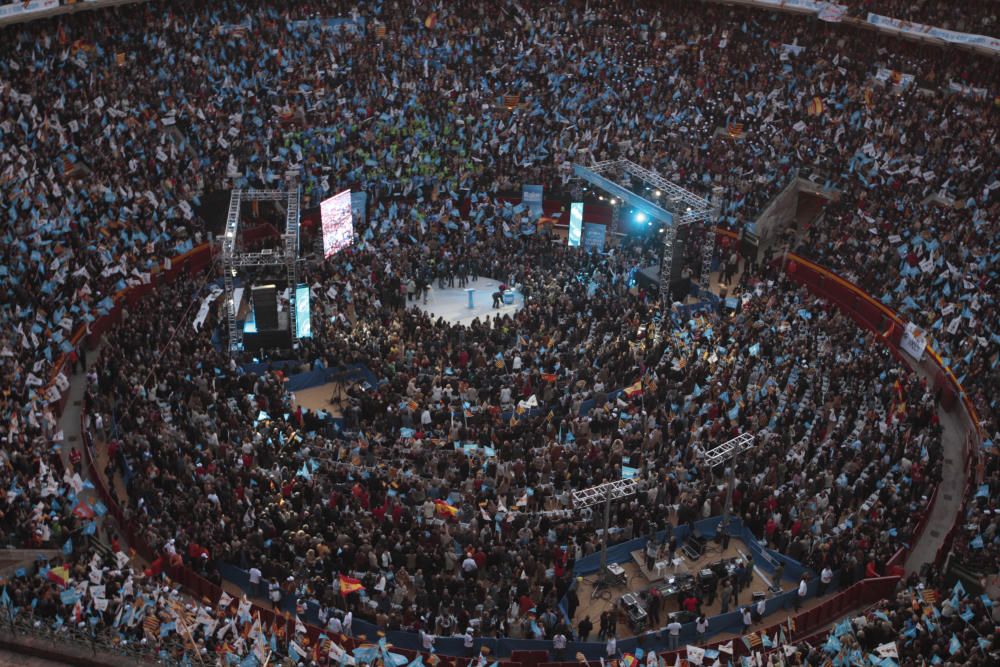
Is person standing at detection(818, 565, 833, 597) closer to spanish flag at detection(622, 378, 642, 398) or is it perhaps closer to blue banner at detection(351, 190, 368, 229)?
spanish flag at detection(622, 378, 642, 398)

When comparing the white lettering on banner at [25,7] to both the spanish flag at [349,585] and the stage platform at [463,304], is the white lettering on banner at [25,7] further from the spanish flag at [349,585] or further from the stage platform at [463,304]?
the spanish flag at [349,585]

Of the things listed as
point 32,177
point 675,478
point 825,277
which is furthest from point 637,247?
point 32,177

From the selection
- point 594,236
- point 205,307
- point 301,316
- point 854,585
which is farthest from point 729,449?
point 205,307

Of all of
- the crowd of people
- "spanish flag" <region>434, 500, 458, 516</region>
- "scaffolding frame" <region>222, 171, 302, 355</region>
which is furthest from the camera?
the crowd of people

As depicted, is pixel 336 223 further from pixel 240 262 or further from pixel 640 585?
pixel 640 585

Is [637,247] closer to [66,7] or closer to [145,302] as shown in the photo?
[145,302]

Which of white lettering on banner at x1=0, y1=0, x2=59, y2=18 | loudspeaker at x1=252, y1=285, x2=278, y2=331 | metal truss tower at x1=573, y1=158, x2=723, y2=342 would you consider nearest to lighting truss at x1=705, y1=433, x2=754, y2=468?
metal truss tower at x1=573, y1=158, x2=723, y2=342

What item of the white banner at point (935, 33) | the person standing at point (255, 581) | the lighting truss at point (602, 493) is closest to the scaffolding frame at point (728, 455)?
the lighting truss at point (602, 493)
